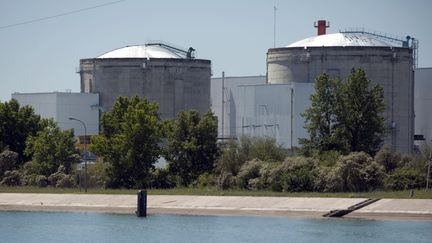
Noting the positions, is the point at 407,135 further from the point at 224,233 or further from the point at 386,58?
Answer: the point at 224,233

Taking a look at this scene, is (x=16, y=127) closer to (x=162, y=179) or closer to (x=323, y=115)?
(x=162, y=179)

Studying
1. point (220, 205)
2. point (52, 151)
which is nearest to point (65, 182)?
point (52, 151)

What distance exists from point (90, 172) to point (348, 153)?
69.2ft

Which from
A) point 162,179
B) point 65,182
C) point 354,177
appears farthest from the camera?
point 65,182

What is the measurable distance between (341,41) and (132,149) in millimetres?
23388

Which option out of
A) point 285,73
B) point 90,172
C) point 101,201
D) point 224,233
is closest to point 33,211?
point 101,201

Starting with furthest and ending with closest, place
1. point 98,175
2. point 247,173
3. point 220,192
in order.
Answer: point 98,175, point 247,173, point 220,192

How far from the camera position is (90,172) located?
299 ft

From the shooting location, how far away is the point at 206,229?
2520 inches

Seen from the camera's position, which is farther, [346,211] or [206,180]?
[206,180]

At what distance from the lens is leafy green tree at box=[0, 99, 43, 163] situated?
101625 mm

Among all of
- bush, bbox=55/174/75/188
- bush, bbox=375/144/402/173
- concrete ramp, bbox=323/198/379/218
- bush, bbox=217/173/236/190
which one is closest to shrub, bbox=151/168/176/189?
bush, bbox=217/173/236/190

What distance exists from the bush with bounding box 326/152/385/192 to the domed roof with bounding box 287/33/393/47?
2448 cm

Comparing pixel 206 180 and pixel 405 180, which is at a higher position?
pixel 405 180
